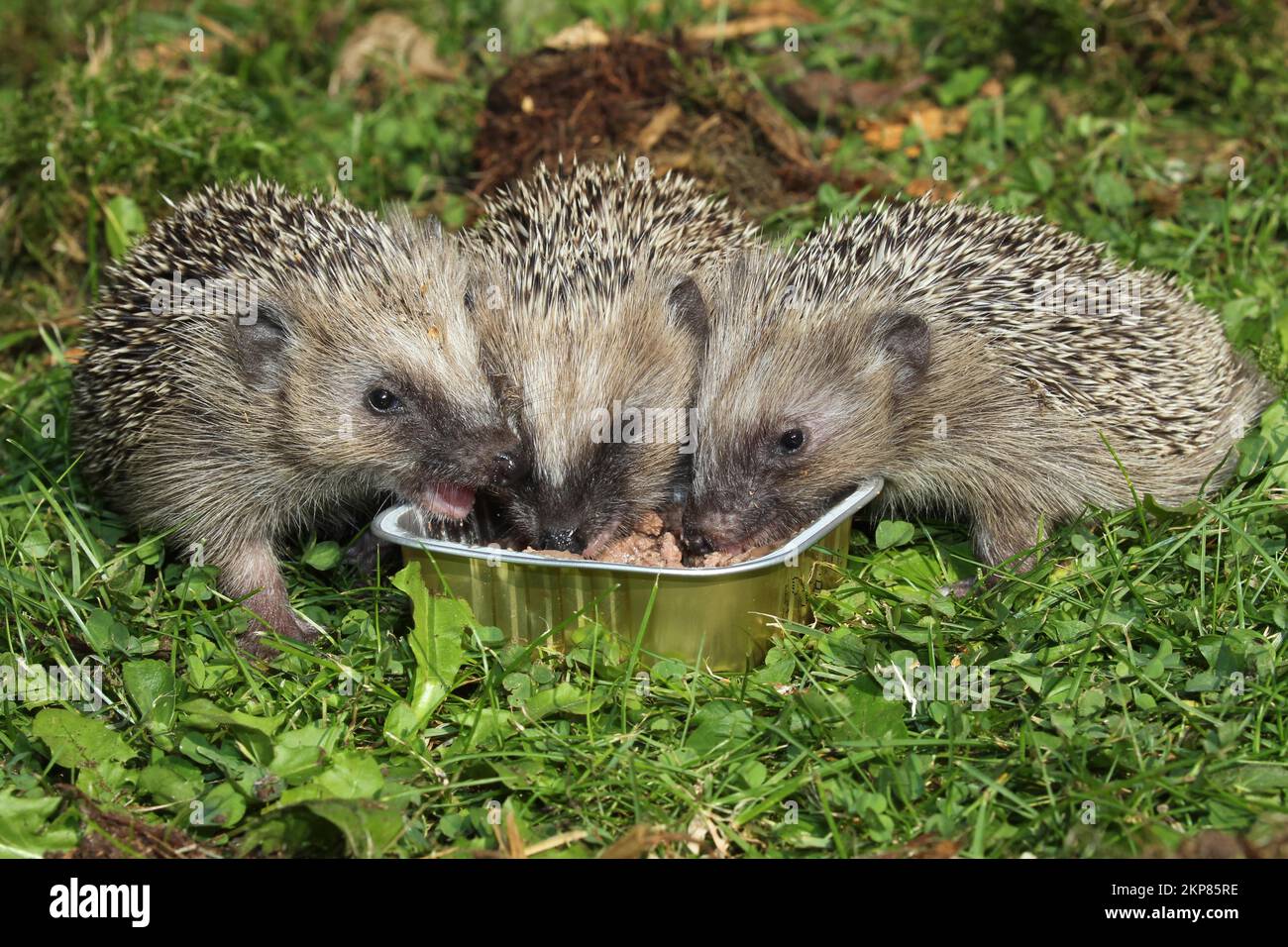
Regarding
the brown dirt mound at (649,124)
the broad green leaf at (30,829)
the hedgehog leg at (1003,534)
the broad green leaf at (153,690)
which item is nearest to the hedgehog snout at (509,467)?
the broad green leaf at (153,690)

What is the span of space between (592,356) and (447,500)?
2.66ft

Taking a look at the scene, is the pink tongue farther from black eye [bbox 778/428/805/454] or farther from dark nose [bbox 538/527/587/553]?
black eye [bbox 778/428/805/454]

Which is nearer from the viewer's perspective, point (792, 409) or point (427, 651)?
point (427, 651)

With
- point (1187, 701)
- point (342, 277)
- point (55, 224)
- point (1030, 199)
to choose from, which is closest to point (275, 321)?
point (342, 277)

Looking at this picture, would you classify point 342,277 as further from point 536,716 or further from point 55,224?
point 55,224

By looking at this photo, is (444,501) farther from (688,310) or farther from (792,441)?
(792,441)

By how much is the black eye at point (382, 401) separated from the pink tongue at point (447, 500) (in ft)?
1.14

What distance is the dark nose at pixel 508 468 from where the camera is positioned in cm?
496

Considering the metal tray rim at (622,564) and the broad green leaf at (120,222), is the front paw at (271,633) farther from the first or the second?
the broad green leaf at (120,222)

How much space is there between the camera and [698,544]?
4980 mm

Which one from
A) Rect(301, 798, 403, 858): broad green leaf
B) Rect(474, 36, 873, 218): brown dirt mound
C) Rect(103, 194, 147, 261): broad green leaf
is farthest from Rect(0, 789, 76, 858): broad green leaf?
Rect(474, 36, 873, 218): brown dirt mound

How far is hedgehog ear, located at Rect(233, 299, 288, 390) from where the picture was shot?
201 inches

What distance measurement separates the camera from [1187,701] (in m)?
4.05

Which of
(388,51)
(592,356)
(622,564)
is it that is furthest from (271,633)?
(388,51)
